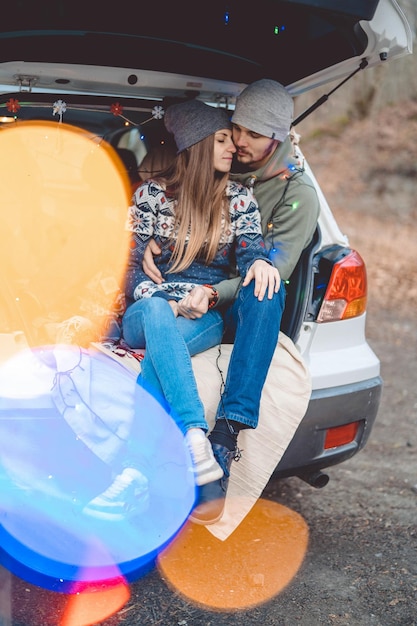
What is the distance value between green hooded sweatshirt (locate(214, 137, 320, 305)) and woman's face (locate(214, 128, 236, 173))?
17cm

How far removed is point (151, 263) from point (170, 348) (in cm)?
62

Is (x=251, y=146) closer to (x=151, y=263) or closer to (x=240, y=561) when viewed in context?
(x=151, y=263)

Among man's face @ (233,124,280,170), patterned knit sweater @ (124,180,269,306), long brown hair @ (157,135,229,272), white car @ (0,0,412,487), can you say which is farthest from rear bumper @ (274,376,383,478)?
man's face @ (233,124,280,170)

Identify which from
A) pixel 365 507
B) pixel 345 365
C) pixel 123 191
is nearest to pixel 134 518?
pixel 345 365

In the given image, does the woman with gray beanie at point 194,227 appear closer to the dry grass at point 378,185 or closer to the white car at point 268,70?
the white car at point 268,70

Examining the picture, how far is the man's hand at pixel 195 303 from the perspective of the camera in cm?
288

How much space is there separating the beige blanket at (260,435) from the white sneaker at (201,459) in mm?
244

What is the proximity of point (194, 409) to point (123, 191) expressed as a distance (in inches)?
61.5

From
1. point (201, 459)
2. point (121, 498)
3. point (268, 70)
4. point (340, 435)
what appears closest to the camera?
point (201, 459)

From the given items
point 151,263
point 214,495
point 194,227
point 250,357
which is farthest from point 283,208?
point 214,495

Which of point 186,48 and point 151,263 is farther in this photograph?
point 186,48

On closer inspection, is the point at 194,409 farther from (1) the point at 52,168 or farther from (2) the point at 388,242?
(2) the point at 388,242

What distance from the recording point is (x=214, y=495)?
258cm

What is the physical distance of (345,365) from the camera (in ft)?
10.2
